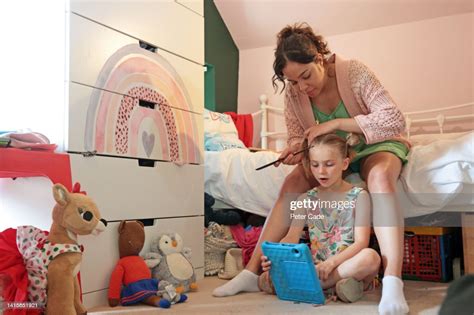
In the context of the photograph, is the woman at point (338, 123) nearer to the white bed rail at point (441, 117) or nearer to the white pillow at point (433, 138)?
the white pillow at point (433, 138)

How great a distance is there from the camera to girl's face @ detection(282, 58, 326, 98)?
4.90 feet

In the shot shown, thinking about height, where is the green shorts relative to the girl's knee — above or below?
above

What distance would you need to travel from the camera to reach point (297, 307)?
1.30 m

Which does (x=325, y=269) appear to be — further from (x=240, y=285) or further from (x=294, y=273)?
(x=240, y=285)

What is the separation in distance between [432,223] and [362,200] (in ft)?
1.51

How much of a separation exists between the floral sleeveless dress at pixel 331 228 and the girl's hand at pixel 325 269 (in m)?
0.08

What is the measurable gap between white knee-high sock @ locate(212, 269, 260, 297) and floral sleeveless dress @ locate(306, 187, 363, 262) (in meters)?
0.21

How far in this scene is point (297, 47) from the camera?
1474 mm

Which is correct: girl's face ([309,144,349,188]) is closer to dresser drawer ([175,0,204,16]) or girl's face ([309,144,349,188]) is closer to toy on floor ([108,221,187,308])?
toy on floor ([108,221,187,308])

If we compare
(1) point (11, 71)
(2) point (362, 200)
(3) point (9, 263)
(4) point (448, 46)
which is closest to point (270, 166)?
(2) point (362, 200)

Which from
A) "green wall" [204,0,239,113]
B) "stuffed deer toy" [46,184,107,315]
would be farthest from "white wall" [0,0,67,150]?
"green wall" [204,0,239,113]

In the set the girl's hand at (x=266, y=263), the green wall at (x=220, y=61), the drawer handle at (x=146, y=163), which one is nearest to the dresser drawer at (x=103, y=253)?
the drawer handle at (x=146, y=163)

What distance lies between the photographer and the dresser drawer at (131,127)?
131 cm

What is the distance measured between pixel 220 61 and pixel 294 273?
1902mm
